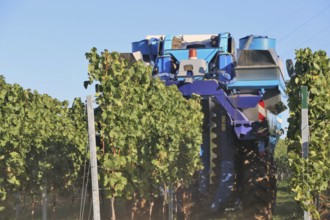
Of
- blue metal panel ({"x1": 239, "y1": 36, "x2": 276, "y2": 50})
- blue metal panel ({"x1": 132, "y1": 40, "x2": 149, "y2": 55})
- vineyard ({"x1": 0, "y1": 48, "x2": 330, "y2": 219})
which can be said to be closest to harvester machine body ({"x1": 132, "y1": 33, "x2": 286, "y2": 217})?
vineyard ({"x1": 0, "y1": 48, "x2": 330, "y2": 219})

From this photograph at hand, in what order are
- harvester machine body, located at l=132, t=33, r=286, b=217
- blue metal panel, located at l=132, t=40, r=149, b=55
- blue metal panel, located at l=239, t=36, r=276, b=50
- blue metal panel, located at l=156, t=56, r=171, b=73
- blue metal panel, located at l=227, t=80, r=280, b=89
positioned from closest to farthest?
harvester machine body, located at l=132, t=33, r=286, b=217
blue metal panel, located at l=227, t=80, r=280, b=89
blue metal panel, located at l=156, t=56, r=171, b=73
blue metal panel, located at l=239, t=36, r=276, b=50
blue metal panel, located at l=132, t=40, r=149, b=55

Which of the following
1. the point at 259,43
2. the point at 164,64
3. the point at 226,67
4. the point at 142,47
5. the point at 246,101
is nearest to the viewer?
the point at 246,101

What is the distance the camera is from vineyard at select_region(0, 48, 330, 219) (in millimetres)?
7652

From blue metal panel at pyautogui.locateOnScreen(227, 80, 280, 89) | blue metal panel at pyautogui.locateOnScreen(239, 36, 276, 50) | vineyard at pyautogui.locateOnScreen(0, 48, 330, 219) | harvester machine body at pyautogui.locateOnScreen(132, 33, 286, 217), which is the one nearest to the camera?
vineyard at pyautogui.locateOnScreen(0, 48, 330, 219)

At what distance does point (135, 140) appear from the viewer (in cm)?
815

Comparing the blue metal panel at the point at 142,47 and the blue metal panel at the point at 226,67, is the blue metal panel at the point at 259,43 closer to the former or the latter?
the blue metal panel at the point at 226,67

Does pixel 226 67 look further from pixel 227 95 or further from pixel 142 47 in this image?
pixel 142 47

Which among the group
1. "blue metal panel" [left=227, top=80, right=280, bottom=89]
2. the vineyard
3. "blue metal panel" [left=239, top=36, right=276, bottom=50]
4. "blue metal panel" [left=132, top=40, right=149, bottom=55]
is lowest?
the vineyard

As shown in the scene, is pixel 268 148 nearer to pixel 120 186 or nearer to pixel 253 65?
pixel 253 65

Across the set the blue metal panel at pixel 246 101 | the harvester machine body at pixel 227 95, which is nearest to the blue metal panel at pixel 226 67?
the harvester machine body at pixel 227 95

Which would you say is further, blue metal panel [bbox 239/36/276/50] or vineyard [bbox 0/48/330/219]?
blue metal panel [bbox 239/36/276/50]

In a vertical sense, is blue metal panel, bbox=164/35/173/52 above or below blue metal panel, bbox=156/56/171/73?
above

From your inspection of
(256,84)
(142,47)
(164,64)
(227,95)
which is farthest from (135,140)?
(142,47)

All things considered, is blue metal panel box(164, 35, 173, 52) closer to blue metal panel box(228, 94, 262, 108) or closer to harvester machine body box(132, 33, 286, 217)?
harvester machine body box(132, 33, 286, 217)
